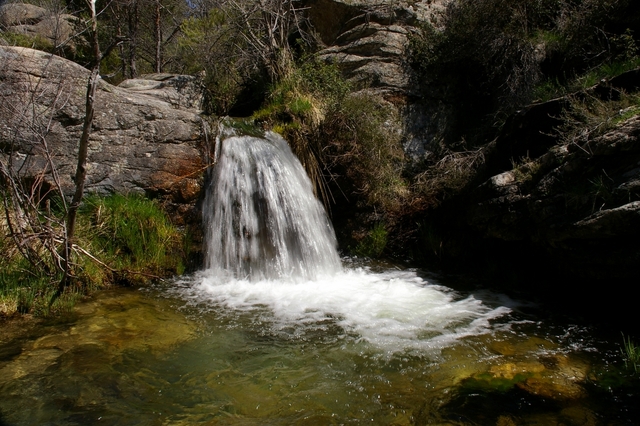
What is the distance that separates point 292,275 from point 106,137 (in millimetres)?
3400

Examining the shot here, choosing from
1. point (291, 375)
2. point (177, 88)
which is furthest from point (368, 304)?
point (177, 88)

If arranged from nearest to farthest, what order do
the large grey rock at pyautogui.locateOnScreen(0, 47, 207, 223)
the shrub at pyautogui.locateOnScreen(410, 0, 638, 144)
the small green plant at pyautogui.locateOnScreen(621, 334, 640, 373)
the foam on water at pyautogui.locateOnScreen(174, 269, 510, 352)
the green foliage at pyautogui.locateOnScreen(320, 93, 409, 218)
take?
the small green plant at pyautogui.locateOnScreen(621, 334, 640, 373) → the foam on water at pyautogui.locateOnScreen(174, 269, 510, 352) → the large grey rock at pyautogui.locateOnScreen(0, 47, 207, 223) → the shrub at pyautogui.locateOnScreen(410, 0, 638, 144) → the green foliage at pyautogui.locateOnScreen(320, 93, 409, 218)

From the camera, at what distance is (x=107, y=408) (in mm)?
2869

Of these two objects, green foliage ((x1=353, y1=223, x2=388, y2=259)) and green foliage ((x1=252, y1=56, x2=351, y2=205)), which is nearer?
green foliage ((x1=353, y1=223, x2=388, y2=259))

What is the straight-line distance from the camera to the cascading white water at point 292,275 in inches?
171

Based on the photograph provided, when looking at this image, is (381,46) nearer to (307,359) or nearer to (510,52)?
(510,52)

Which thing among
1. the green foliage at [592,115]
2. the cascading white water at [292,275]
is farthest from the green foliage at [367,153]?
the green foliage at [592,115]

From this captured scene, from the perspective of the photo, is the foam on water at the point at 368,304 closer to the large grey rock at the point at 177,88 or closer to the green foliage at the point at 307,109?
the green foliage at the point at 307,109

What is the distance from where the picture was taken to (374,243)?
7.07m

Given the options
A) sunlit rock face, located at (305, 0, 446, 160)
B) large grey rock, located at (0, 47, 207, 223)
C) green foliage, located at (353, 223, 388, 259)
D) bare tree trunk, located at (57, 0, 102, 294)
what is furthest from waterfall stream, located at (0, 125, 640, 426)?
sunlit rock face, located at (305, 0, 446, 160)

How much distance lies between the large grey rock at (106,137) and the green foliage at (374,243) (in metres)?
2.79

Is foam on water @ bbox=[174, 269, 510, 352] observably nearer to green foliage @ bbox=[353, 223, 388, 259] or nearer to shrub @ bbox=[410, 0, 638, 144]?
green foliage @ bbox=[353, 223, 388, 259]

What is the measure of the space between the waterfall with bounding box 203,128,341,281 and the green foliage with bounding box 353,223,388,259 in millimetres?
483

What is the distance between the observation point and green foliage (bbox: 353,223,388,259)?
277 inches
